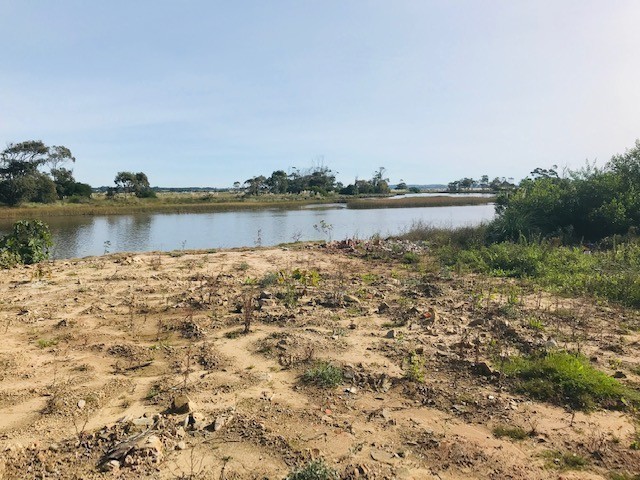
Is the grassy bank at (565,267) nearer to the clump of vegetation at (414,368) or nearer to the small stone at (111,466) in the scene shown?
the clump of vegetation at (414,368)

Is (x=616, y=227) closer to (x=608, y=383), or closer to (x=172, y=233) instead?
(x=608, y=383)

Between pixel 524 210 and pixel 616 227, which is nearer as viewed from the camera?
pixel 616 227

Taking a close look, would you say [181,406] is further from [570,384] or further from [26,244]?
[26,244]

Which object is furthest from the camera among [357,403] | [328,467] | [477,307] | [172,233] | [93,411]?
[172,233]

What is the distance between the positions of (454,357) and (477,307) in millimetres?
2233

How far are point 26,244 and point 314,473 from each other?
34.8 feet

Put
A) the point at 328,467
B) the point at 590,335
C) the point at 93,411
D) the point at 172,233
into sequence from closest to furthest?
the point at 328,467
the point at 93,411
the point at 590,335
the point at 172,233

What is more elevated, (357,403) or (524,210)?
(524,210)

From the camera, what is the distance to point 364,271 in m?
9.97

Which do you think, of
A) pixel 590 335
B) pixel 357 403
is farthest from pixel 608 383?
pixel 357 403

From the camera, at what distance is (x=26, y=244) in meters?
10.3

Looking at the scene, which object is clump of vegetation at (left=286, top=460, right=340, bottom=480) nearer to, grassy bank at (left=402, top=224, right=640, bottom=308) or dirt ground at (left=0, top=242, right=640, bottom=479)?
dirt ground at (left=0, top=242, right=640, bottom=479)

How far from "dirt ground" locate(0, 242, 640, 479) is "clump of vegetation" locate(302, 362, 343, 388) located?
6 cm

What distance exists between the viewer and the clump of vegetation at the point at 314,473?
2564 millimetres
